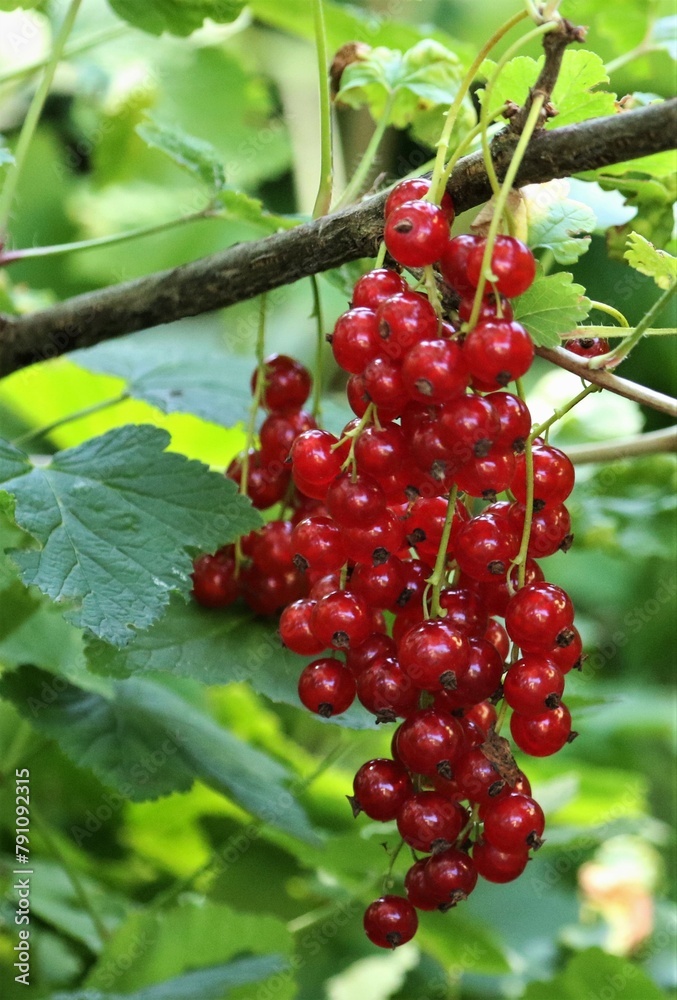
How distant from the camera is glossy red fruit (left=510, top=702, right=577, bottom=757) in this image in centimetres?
60

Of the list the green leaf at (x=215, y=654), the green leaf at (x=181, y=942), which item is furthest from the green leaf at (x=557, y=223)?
the green leaf at (x=181, y=942)

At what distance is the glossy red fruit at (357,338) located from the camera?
1.86ft

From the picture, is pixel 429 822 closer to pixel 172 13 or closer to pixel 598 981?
pixel 598 981

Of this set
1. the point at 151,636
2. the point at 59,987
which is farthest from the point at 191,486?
the point at 59,987

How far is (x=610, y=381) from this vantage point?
0.62 m

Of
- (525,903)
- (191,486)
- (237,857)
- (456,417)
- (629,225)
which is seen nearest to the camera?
(456,417)

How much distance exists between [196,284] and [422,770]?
0.40 meters

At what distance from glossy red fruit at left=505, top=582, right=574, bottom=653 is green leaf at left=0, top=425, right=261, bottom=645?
219 millimetres

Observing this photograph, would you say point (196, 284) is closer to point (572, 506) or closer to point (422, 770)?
point (422, 770)

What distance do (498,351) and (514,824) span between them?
26 centimetres

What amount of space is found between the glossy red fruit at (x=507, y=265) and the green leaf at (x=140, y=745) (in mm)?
514

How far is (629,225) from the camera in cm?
88

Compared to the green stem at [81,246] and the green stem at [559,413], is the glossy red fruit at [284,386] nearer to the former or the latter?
the green stem at [81,246]

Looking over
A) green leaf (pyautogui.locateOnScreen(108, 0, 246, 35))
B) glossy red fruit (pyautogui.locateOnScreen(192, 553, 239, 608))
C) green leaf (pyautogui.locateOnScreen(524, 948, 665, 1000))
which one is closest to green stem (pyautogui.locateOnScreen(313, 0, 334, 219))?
green leaf (pyautogui.locateOnScreen(108, 0, 246, 35))
